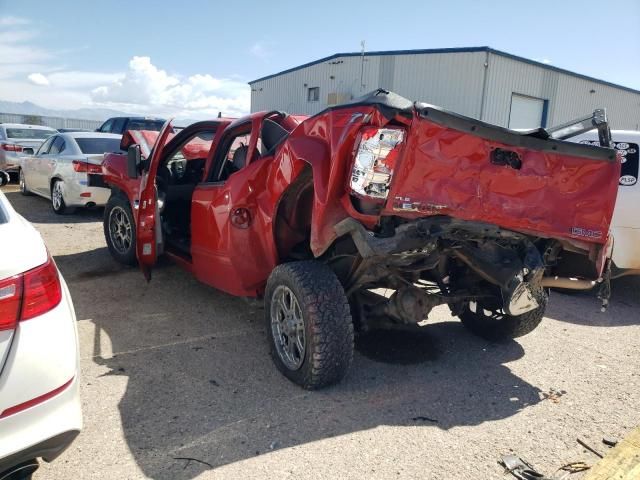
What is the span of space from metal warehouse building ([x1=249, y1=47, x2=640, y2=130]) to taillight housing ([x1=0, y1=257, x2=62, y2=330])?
60.1ft

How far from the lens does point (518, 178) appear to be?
Result: 306 cm

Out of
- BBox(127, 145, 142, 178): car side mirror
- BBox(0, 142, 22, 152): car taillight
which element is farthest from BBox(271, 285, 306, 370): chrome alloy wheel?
BBox(0, 142, 22, 152): car taillight

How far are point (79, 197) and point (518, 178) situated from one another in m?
8.08

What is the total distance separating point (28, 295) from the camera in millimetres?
2008

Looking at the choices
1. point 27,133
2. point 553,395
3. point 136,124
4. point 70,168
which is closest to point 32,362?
point 553,395

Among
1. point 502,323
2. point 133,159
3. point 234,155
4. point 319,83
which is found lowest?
point 502,323

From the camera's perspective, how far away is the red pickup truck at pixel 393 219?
2.92m

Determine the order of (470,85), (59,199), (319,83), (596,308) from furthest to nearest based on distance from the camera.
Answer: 1. (319,83)
2. (470,85)
3. (59,199)
4. (596,308)

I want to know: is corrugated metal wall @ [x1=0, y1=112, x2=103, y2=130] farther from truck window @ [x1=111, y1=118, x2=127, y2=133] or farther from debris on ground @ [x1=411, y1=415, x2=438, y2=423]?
debris on ground @ [x1=411, y1=415, x2=438, y2=423]

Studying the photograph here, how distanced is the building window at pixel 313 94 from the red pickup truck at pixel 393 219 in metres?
23.8

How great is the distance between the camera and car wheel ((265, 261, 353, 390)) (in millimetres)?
3221

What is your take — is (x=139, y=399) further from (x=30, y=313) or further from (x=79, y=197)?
(x=79, y=197)

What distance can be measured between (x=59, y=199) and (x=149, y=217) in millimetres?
5693

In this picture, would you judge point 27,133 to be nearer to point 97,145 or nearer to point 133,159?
point 97,145
